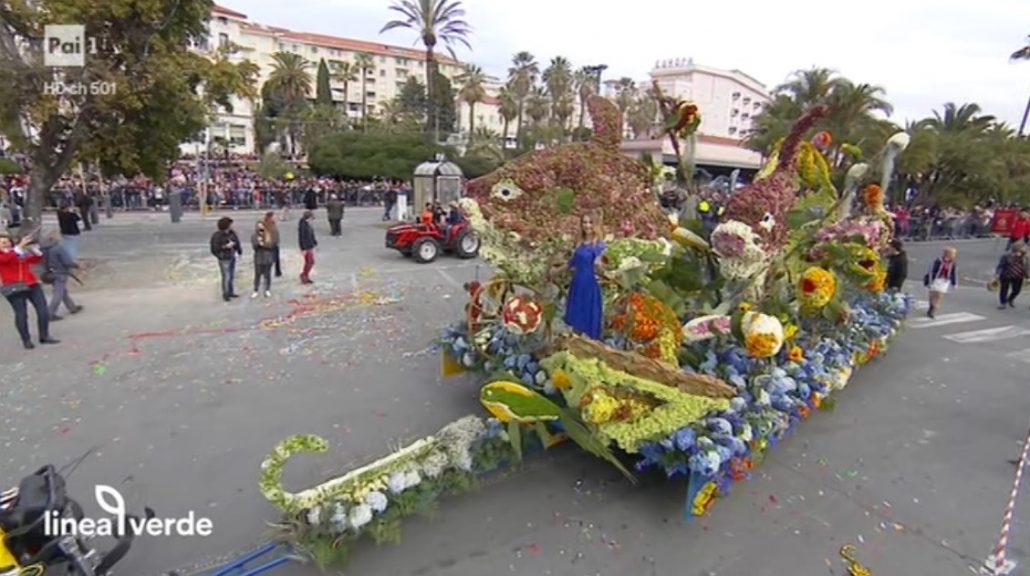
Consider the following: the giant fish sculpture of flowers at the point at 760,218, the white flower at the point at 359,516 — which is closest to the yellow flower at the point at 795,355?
the giant fish sculpture of flowers at the point at 760,218

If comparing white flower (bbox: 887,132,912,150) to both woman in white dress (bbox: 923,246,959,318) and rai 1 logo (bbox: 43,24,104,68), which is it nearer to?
woman in white dress (bbox: 923,246,959,318)

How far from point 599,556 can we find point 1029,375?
21.6ft

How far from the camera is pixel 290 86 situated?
47.5 meters

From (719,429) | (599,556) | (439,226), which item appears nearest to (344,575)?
(599,556)

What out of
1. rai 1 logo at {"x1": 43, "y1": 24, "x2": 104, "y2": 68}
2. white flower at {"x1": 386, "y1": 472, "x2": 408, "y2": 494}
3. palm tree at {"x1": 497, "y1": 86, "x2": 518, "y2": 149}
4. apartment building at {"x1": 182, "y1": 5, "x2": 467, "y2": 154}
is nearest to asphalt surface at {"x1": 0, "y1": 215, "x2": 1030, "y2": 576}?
white flower at {"x1": 386, "y1": 472, "x2": 408, "y2": 494}

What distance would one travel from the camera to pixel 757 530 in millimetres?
3705

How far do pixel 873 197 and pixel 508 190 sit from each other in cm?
480

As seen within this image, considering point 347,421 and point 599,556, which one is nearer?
point 599,556

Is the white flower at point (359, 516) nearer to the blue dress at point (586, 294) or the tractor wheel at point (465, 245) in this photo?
the blue dress at point (586, 294)

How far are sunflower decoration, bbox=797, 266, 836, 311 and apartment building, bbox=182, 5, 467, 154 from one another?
2105 inches

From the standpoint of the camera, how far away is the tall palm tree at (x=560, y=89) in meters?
49.7

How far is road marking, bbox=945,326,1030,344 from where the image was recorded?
8266 mm

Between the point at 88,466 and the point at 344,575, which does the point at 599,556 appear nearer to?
the point at 344,575

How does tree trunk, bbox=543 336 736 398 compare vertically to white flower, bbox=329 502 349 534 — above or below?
above
